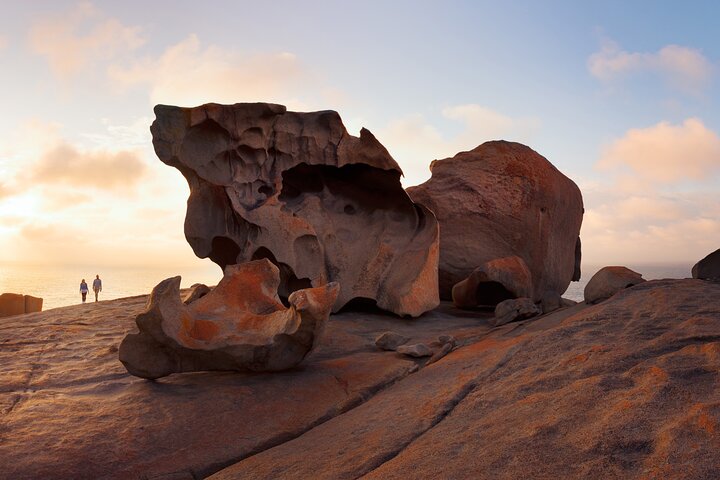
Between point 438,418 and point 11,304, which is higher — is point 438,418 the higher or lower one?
the lower one

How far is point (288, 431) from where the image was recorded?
3262mm

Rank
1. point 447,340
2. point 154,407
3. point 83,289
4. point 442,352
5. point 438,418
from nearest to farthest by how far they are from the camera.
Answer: point 438,418, point 154,407, point 442,352, point 447,340, point 83,289

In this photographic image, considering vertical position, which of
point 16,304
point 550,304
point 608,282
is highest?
point 16,304

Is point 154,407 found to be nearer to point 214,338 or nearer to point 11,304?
point 214,338

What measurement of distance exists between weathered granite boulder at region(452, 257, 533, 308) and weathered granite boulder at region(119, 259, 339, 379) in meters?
4.07

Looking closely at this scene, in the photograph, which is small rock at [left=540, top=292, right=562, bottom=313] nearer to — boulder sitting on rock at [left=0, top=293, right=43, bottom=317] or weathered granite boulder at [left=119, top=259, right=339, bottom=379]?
weathered granite boulder at [left=119, top=259, right=339, bottom=379]

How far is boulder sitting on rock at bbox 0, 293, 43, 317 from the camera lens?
11.9 m

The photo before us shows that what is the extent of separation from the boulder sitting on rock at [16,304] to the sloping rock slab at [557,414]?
11.2 metres

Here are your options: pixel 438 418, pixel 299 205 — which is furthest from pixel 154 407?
pixel 299 205

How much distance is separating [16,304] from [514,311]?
10.9 metres

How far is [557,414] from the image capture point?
2203 mm

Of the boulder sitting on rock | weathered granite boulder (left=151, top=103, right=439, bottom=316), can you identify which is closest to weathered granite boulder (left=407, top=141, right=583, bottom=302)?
weathered granite boulder (left=151, top=103, right=439, bottom=316)

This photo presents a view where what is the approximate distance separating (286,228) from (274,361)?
10.3 ft

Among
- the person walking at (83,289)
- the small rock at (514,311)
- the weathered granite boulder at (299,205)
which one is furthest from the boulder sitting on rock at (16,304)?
the small rock at (514,311)
